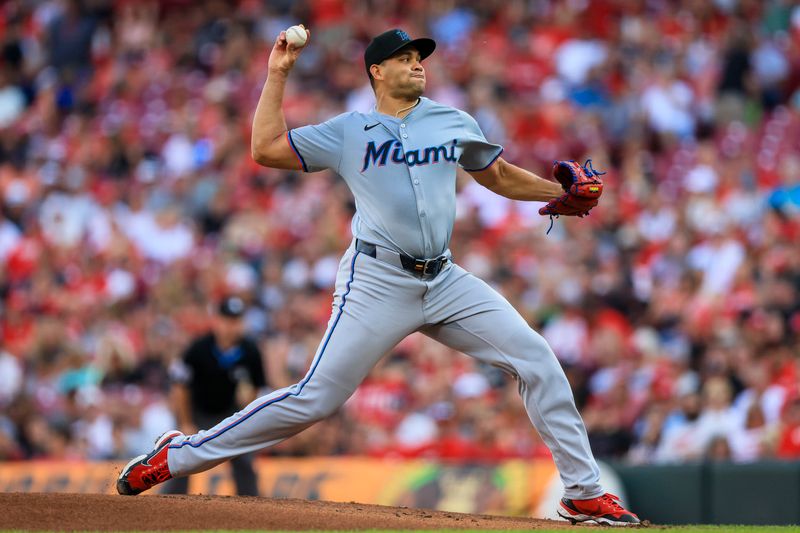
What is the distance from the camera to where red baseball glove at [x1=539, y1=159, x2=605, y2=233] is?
6461 mm

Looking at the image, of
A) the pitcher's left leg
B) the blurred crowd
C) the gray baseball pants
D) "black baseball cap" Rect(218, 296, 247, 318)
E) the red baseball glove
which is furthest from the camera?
the blurred crowd

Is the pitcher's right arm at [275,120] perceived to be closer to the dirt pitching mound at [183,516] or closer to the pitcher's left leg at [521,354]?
the pitcher's left leg at [521,354]

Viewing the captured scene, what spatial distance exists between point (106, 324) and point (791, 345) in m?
6.88

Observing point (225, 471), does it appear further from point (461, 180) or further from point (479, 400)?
point (461, 180)

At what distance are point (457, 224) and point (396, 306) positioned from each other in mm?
7378

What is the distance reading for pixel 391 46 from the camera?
6254 millimetres

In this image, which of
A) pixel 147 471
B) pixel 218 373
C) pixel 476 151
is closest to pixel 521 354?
pixel 476 151

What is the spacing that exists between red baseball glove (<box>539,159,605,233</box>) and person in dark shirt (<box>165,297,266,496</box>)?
11.7 ft

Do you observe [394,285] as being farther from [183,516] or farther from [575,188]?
[183,516]

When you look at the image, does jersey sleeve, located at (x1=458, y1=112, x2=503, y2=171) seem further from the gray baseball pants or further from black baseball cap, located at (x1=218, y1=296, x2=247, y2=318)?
black baseball cap, located at (x1=218, y1=296, x2=247, y2=318)

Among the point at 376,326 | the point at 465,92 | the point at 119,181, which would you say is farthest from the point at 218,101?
Answer: the point at 376,326

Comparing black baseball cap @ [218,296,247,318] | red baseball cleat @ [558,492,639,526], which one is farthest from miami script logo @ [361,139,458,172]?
black baseball cap @ [218,296,247,318]

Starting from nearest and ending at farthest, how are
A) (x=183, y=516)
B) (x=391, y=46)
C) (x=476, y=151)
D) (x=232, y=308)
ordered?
1. (x=183, y=516)
2. (x=391, y=46)
3. (x=476, y=151)
4. (x=232, y=308)

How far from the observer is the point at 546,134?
1408cm
